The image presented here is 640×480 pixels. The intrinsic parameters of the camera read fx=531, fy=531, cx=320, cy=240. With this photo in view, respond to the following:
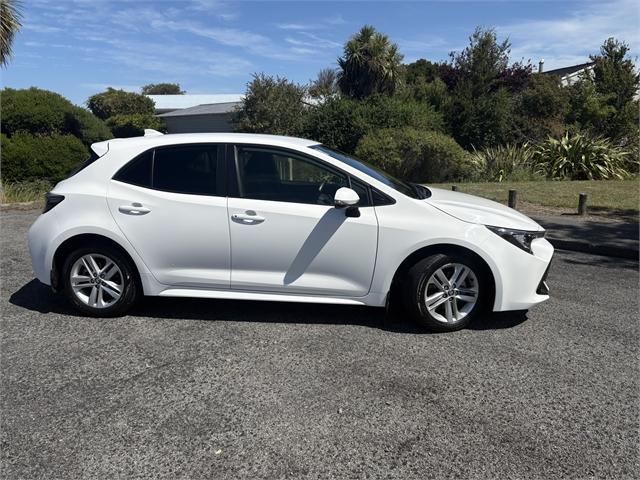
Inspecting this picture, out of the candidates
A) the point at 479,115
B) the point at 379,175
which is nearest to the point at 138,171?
the point at 379,175

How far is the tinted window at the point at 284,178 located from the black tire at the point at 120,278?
1.19 meters

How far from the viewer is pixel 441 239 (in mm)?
4254

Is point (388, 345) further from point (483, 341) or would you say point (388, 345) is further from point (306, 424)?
point (306, 424)

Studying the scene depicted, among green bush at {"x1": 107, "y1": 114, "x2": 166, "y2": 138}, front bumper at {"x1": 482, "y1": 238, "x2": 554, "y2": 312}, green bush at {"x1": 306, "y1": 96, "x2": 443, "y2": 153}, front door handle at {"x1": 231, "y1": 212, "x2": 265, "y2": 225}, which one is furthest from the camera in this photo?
green bush at {"x1": 107, "y1": 114, "x2": 166, "y2": 138}

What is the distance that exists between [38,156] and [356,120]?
987 centimetres

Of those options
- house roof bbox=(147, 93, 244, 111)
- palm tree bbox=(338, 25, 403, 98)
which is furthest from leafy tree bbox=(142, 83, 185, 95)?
palm tree bbox=(338, 25, 403, 98)

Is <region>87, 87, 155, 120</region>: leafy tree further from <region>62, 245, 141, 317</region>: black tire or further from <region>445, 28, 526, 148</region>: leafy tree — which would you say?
<region>62, 245, 141, 317</region>: black tire

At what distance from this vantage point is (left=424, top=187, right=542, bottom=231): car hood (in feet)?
14.3

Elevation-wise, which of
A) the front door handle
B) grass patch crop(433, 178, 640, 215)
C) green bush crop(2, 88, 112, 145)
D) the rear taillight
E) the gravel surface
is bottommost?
the gravel surface

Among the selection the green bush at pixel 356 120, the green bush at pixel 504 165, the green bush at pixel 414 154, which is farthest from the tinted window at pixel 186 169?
the green bush at pixel 356 120

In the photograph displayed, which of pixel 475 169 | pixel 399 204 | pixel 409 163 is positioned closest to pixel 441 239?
pixel 399 204

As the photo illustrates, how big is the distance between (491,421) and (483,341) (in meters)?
1.20

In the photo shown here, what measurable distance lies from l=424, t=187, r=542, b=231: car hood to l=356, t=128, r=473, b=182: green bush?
35.5ft

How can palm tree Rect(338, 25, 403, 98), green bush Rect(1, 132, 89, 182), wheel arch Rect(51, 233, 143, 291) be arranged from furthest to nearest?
palm tree Rect(338, 25, 403, 98)
green bush Rect(1, 132, 89, 182)
wheel arch Rect(51, 233, 143, 291)
